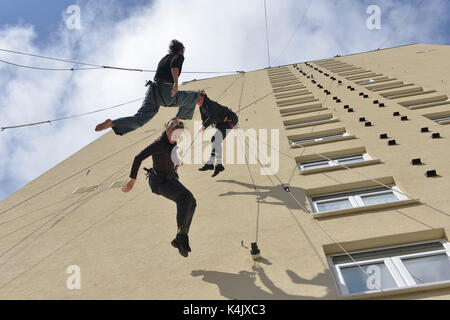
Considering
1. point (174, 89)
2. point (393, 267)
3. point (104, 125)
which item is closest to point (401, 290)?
point (393, 267)

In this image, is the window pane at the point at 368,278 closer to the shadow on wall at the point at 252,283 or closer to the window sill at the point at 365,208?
the shadow on wall at the point at 252,283

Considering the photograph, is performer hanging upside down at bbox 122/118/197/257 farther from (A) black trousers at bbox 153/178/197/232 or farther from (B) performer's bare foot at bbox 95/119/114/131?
(B) performer's bare foot at bbox 95/119/114/131

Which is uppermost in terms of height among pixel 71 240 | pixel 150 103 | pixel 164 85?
pixel 164 85

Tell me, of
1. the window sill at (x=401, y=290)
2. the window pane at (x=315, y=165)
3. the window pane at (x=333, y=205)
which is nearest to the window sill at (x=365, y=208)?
the window pane at (x=333, y=205)

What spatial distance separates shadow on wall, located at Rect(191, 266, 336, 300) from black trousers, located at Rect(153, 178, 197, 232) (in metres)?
0.68

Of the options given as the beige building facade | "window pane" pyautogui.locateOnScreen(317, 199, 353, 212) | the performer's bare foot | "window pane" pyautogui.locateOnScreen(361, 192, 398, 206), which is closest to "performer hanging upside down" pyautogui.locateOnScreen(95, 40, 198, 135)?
the performer's bare foot

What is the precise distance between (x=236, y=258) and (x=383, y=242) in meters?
1.79

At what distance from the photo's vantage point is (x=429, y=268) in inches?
154

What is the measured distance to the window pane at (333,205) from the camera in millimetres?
5719

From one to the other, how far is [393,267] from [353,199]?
1.88 metres

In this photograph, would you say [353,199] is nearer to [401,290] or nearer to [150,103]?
[401,290]

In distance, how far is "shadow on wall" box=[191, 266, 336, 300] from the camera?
3.75m

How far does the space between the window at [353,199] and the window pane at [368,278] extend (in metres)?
1.53
